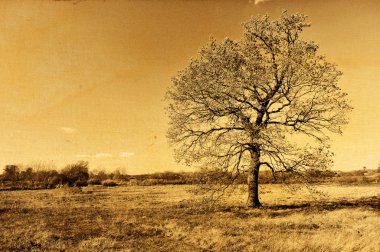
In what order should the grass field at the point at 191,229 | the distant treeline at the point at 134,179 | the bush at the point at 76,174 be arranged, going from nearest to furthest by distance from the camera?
1. the grass field at the point at 191,229
2. the distant treeline at the point at 134,179
3. the bush at the point at 76,174

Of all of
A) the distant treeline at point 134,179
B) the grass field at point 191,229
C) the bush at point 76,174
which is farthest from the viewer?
the bush at point 76,174

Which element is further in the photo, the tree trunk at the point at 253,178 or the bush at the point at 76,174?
the bush at the point at 76,174

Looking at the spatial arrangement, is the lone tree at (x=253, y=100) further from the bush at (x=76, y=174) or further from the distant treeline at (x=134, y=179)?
the bush at (x=76, y=174)

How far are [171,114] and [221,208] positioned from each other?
7.82 meters

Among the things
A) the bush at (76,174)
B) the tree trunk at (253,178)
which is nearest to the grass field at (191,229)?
the tree trunk at (253,178)

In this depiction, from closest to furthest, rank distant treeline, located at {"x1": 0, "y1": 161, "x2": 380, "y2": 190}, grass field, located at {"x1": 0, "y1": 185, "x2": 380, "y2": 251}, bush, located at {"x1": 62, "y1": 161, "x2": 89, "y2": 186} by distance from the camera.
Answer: grass field, located at {"x1": 0, "y1": 185, "x2": 380, "y2": 251}
distant treeline, located at {"x1": 0, "y1": 161, "x2": 380, "y2": 190}
bush, located at {"x1": 62, "y1": 161, "x2": 89, "y2": 186}

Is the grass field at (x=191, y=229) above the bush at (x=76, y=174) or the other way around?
the other way around

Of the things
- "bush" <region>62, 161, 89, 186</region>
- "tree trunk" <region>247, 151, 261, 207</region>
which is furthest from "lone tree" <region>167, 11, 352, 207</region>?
"bush" <region>62, 161, 89, 186</region>

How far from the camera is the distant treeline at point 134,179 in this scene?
25016 mm

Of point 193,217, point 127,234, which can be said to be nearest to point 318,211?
A: point 193,217

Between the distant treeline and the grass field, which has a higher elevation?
the distant treeline

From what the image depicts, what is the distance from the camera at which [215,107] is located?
26.0 m

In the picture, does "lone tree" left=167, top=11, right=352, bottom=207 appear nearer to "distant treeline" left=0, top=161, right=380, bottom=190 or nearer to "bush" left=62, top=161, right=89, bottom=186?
"distant treeline" left=0, top=161, right=380, bottom=190

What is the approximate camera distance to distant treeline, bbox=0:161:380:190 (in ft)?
82.1
